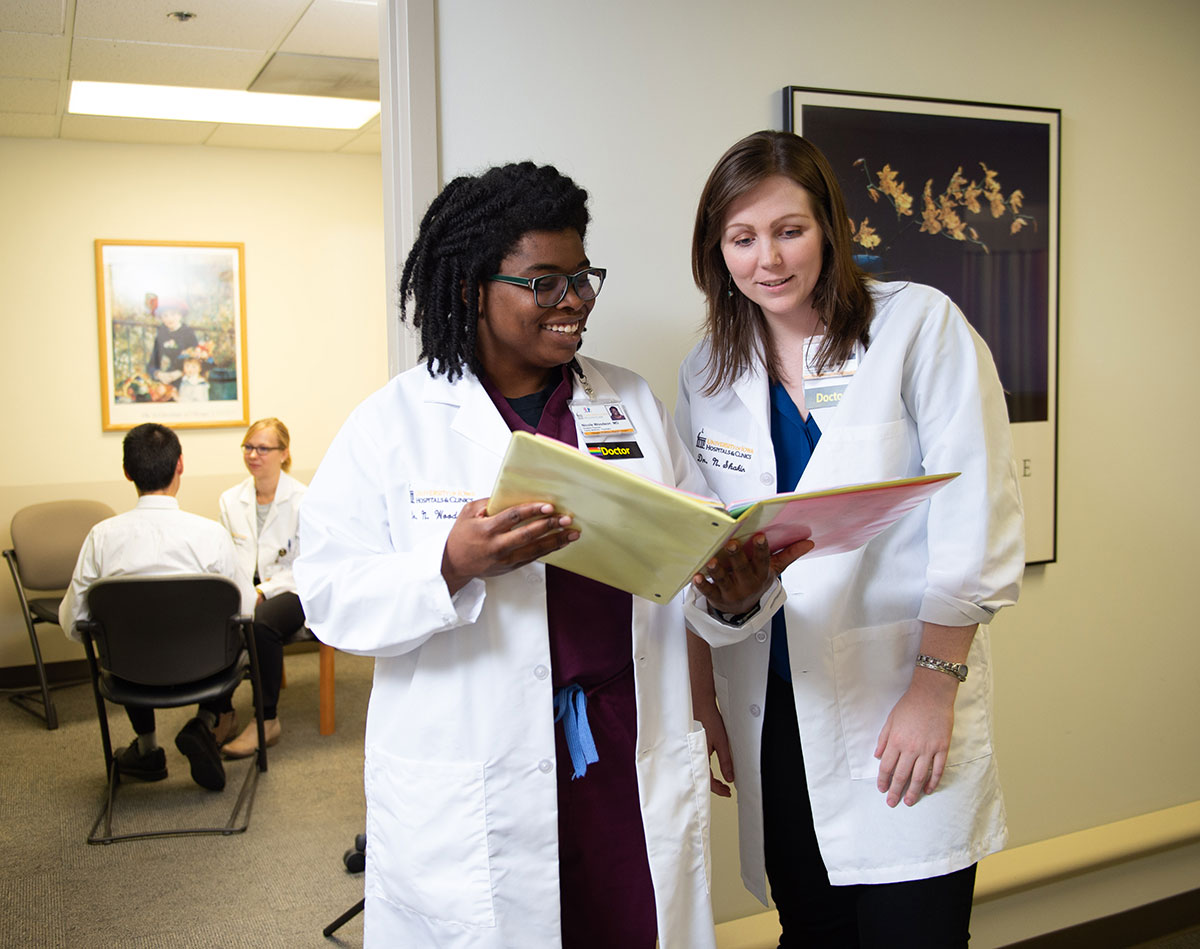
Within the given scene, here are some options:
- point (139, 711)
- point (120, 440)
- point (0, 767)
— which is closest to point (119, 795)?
point (139, 711)

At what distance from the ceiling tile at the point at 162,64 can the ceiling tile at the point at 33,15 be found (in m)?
0.21

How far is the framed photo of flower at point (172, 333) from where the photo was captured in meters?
6.02

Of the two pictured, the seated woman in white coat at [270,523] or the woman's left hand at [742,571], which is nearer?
the woman's left hand at [742,571]

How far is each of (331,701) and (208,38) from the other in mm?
3074

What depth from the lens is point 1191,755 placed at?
Answer: 3.10 meters

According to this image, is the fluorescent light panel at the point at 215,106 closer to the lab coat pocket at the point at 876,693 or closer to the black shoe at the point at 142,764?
the black shoe at the point at 142,764

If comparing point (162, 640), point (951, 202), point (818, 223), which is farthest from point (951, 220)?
point (162, 640)

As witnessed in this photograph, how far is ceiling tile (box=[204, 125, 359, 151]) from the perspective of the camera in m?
5.88

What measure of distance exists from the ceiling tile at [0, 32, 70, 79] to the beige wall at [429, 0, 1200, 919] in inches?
125

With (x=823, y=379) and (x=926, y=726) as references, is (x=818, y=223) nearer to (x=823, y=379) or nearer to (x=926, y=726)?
(x=823, y=379)

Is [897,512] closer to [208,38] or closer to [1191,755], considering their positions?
[1191,755]

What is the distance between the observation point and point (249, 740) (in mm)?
4621

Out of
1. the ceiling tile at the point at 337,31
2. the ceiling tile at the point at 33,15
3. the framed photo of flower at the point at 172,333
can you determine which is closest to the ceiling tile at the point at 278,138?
the framed photo of flower at the point at 172,333

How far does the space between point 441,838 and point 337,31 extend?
12.5 feet
